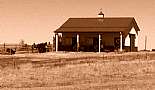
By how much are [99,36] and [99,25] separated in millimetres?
3370

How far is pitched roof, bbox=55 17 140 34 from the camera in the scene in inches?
2128

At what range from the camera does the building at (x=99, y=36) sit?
5341 cm

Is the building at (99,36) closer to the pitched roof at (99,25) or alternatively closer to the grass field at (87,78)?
the pitched roof at (99,25)

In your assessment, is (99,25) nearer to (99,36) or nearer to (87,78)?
(99,36)

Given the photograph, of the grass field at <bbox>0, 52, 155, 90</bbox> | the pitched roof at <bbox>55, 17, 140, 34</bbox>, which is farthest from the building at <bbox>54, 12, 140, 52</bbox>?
the grass field at <bbox>0, 52, 155, 90</bbox>

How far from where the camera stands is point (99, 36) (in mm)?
53344

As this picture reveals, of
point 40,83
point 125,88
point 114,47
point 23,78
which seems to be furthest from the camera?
point 114,47

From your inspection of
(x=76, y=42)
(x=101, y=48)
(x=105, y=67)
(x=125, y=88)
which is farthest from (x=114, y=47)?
(x=125, y=88)

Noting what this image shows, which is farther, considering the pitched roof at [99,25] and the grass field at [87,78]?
the pitched roof at [99,25]

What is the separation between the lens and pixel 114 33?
53562 mm

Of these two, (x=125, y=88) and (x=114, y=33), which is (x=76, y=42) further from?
(x=125, y=88)

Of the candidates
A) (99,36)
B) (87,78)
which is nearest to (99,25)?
(99,36)

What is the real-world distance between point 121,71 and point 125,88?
752 cm

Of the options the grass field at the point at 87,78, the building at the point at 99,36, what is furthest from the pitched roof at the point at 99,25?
the grass field at the point at 87,78
